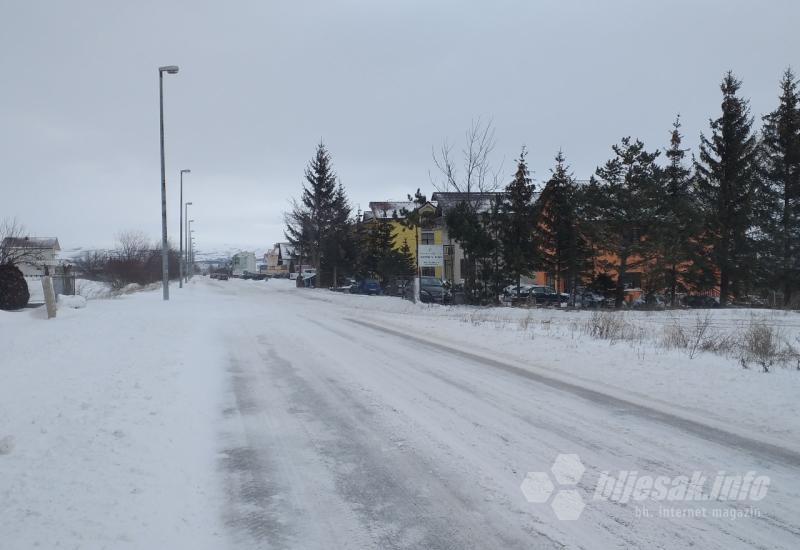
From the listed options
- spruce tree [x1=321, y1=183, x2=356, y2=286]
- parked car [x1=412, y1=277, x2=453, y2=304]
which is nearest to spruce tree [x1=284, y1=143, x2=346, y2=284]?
spruce tree [x1=321, y1=183, x2=356, y2=286]

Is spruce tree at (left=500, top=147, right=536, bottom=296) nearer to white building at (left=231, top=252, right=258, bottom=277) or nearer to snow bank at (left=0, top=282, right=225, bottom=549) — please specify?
snow bank at (left=0, top=282, right=225, bottom=549)

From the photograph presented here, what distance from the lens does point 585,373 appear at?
938cm

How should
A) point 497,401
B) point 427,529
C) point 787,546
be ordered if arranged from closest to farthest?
point 787,546
point 427,529
point 497,401

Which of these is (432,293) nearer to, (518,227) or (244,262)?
(518,227)

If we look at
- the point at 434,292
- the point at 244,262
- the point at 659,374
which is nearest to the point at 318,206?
the point at 434,292

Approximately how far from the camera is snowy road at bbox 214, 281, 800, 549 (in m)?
3.69

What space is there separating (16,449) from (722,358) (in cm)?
1068

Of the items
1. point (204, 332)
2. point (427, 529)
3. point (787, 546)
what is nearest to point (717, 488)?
point (787, 546)

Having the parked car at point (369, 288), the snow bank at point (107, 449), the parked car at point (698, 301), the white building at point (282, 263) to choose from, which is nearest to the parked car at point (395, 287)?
the parked car at point (369, 288)

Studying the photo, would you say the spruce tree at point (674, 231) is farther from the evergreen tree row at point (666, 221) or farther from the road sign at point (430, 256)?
the road sign at point (430, 256)

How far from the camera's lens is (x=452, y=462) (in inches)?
196

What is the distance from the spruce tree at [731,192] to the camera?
33000mm

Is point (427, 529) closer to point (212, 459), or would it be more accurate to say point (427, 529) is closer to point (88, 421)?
point (212, 459)

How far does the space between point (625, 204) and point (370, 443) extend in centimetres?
2884
